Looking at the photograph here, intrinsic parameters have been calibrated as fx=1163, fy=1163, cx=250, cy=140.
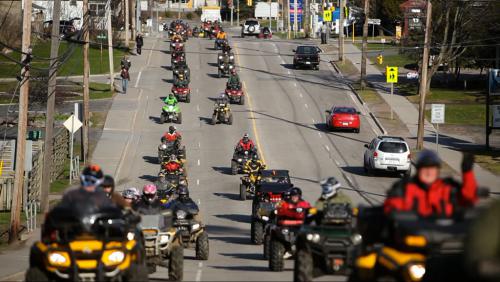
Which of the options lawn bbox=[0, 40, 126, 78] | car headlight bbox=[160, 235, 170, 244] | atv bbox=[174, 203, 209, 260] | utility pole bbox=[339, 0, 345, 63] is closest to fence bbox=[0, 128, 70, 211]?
atv bbox=[174, 203, 209, 260]

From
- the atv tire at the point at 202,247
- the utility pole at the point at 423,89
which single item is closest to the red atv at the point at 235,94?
the utility pole at the point at 423,89

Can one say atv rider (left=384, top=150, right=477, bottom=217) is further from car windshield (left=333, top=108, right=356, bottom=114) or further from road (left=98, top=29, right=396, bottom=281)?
car windshield (left=333, top=108, right=356, bottom=114)

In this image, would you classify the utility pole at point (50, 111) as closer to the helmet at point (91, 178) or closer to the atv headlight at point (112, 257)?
the helmet at point (91, 178)

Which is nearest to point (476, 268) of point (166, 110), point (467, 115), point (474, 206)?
point (474, 206)

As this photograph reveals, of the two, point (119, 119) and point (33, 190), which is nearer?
point (33, 190)

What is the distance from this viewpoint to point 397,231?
46.2 ft

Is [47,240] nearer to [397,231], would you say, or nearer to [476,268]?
[397,231]

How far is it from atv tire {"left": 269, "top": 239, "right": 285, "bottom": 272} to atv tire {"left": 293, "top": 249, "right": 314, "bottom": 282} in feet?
14.3

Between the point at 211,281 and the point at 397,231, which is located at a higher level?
the point at 397,231

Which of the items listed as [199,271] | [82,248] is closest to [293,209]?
[199,271]

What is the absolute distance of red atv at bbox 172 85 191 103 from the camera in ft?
233

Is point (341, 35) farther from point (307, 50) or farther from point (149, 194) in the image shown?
point (149, 194)

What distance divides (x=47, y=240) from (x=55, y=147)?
3416cm

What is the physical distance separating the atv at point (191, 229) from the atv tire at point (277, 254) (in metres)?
3.37
